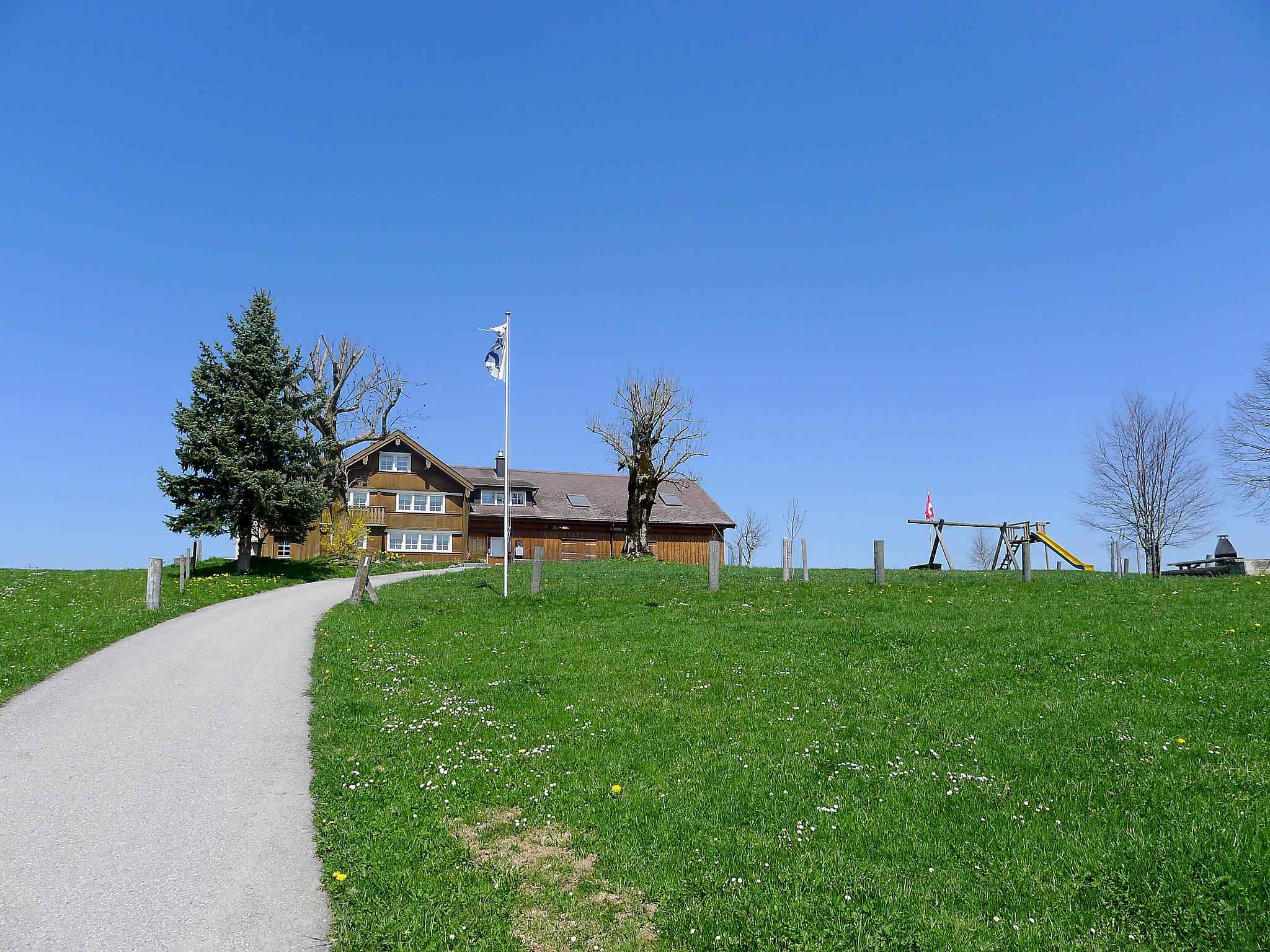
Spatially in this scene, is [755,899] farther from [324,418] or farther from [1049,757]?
[324,418]

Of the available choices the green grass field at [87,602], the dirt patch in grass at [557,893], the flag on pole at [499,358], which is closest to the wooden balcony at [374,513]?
the green grass field at [87,602]

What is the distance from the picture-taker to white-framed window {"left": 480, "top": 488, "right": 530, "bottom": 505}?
205 feet

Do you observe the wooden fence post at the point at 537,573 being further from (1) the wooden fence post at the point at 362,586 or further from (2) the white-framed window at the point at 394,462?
(2) the white-framed window at the point at 394,462

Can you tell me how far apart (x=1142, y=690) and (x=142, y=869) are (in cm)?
1168

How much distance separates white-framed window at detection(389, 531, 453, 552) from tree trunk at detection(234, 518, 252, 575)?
20.1 metres

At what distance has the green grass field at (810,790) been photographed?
5809 mm

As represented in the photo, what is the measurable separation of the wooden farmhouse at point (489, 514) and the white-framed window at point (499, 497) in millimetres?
78

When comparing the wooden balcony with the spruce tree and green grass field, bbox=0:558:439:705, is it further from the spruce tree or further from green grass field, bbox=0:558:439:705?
the spruce tree

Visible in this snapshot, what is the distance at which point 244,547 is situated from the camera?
37.1 m

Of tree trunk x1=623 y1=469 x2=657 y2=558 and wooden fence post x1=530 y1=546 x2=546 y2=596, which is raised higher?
tree trunk x1=623 y1=469 x2=657 y2=558

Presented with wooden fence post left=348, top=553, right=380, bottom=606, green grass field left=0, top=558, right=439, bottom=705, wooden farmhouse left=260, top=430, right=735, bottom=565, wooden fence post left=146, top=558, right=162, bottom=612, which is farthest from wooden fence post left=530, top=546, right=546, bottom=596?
wooden farmhouse left=260, top=430, right=735, bottom=565

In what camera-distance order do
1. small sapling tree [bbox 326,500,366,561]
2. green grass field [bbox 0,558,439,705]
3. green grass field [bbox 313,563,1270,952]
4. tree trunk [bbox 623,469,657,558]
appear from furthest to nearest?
tree trunk [bbox 623,469,657,558] → small sapling tree [bbox 326,500,366,561] → green grass field [bbox 0,558,439,705] → green grass field [bbox 313,563,1270,952]

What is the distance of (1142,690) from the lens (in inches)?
424

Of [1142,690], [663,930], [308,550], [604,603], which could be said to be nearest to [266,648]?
[604,603]
